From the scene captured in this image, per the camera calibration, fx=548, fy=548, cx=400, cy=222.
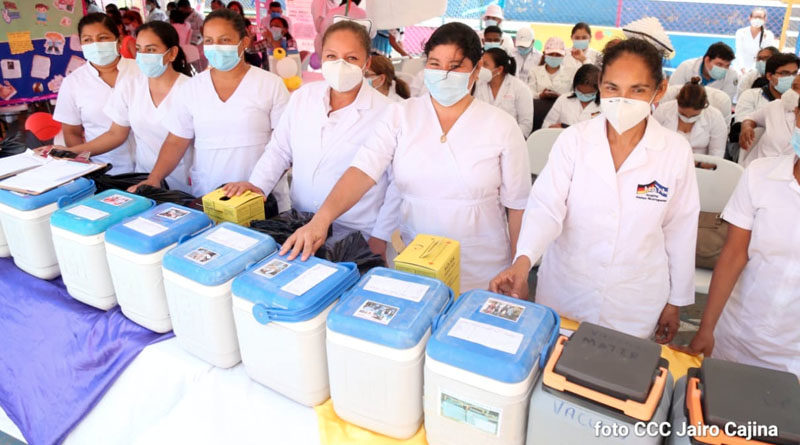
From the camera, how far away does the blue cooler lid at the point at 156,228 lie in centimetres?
132

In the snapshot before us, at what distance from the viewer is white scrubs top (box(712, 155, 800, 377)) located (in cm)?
147

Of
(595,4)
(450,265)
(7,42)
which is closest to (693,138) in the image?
(450,265)

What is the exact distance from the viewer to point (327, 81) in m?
1.94

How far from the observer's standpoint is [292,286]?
1108 millimetres

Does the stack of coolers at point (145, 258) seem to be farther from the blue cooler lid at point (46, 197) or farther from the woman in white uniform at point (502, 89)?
the woman in white uniform at point (502, 89)

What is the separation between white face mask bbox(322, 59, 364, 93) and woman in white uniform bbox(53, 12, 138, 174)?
47.0 inches

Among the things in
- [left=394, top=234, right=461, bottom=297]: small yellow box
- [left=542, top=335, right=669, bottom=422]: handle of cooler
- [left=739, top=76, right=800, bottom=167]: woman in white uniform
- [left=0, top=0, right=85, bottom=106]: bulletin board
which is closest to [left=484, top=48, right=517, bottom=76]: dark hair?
[left=739, top=76, right=800, bottom=167]: woman in white uniform

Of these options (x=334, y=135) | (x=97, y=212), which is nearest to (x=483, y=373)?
(x=97, y=212)

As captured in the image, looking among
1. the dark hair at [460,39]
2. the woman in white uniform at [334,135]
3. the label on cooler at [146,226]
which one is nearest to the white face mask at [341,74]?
the woman in white uniform at [334,135]

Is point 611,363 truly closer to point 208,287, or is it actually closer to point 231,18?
point 208,287

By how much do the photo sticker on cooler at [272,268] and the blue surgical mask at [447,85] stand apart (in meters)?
0.78

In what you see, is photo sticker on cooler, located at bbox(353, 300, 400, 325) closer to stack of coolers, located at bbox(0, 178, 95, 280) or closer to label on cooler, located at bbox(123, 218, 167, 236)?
label on cooler, located at bbox(123, 218, 167, 236)

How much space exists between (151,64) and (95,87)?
484 mm

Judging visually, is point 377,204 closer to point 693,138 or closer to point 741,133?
point 693,138
